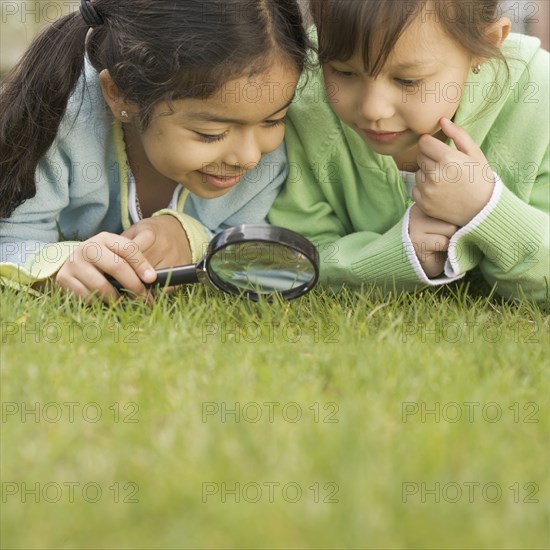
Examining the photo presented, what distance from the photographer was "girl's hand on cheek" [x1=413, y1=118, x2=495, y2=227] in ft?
8.93

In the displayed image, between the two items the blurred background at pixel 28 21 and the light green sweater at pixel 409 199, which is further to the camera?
the blurred background at pixel 28 21

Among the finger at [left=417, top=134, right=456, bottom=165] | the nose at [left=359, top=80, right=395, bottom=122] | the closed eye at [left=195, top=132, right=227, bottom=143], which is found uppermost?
the nose at [left=359, top=80, right=395, bottom=122]

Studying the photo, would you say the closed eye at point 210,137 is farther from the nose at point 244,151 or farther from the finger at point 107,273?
the finger at point 107,273

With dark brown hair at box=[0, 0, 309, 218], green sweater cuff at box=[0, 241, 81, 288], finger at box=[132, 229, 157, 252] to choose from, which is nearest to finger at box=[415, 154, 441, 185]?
dark brown hair at box=[0, 0, 309, 218]

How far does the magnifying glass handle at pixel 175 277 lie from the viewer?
258 cm

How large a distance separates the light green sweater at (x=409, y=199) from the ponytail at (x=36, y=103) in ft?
2.49

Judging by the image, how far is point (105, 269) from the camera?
264cm

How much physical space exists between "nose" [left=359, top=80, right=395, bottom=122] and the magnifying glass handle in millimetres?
683

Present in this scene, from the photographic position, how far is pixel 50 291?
9.00ft

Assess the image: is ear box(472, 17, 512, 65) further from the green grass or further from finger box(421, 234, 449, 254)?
the green grass

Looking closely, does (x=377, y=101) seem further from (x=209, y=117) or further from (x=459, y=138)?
(x=209, y=117)

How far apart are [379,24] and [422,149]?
0.48 metres

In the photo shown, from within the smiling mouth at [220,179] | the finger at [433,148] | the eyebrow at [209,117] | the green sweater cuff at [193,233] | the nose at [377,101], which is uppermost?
the nose at [377,101]

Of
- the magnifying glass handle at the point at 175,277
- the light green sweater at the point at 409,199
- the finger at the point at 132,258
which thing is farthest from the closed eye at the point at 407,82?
the finger at the point at 132,258
